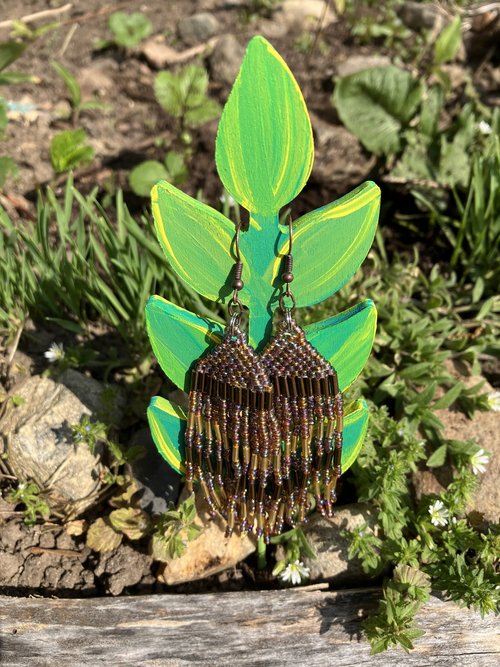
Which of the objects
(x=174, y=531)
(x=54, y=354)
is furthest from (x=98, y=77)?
(x=174, y=531)

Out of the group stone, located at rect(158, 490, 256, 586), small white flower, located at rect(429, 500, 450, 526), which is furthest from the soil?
small white flower, located at rect(429, 500, 450, 526)

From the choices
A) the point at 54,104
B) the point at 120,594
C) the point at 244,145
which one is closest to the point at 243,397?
the point at 244,145

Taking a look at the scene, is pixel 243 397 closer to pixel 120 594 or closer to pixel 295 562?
pixel 295 562

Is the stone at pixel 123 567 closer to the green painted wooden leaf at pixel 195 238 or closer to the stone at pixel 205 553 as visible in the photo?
the stone at pixel 205 553

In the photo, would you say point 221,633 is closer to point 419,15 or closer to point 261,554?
→ point 261,554

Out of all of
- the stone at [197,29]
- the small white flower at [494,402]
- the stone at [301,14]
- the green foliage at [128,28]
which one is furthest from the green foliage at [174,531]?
the stone at [301,14]

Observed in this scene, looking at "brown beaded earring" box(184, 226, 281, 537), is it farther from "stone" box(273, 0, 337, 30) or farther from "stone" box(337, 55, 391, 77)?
"stone" box(273, 0, 337, 30)

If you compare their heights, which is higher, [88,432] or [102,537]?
[88,432]
